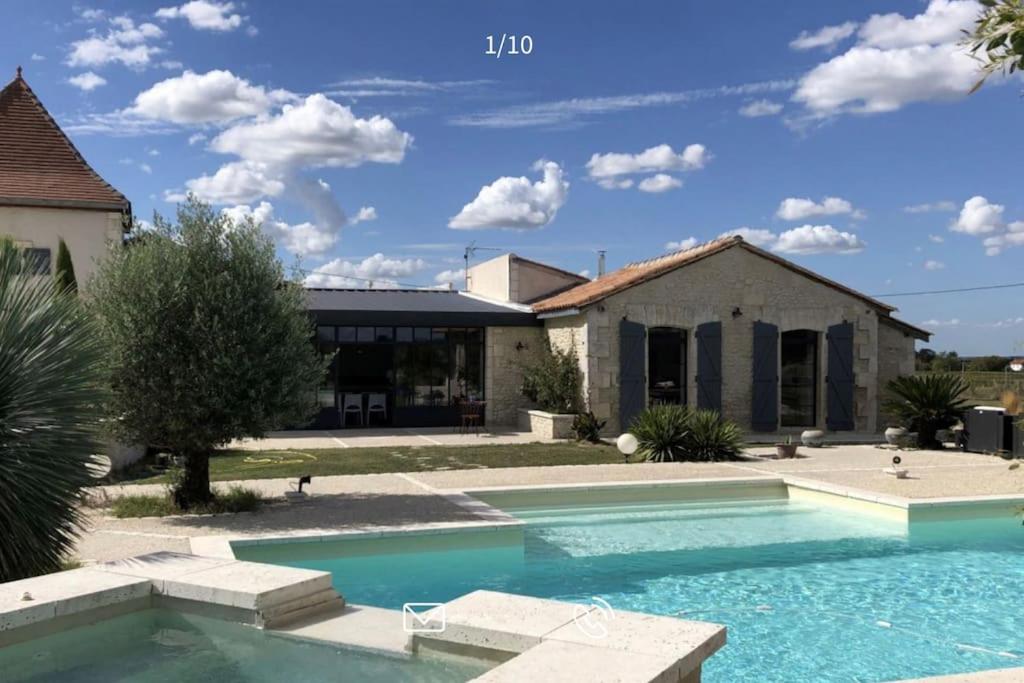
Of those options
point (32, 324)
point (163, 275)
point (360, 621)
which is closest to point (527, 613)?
point (360, 621)

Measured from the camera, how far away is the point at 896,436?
60.3 feet

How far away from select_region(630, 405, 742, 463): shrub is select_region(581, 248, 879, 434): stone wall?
351 cm

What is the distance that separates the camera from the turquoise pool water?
4918mm

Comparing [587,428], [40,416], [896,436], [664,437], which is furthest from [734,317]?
[40,416]

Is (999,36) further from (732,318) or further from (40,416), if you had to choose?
(732,318)

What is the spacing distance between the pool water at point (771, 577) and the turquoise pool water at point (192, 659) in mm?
2285

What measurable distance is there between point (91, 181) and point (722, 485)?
1559cm

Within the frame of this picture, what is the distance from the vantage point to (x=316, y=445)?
1836 cm

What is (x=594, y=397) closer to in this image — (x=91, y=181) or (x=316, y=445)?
(x=316, y=445)

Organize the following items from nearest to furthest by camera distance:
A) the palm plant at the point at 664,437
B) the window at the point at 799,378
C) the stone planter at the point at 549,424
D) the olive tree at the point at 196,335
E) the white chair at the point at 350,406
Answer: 1. the olive tree at the point at 196,335
2. the palm plant at the point at 664,437
3. the stone planter at the point at 549,424
4. the window at the point at 799,378
5. the white chair at the point at 350,406

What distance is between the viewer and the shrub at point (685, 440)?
16.0 metres

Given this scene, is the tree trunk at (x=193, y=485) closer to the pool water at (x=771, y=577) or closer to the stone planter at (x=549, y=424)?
the pool water at (x=771, y=577)

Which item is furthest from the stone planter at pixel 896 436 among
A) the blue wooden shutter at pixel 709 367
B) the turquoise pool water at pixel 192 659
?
the turquoise pool water at pixel 192 659

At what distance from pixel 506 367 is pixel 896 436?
9.39 meters
